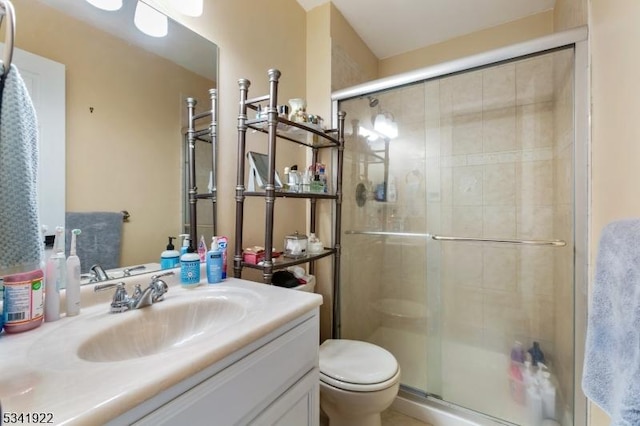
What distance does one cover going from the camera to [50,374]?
0.46 m

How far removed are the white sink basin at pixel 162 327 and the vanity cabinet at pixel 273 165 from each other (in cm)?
28

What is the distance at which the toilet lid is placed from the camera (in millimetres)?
1118

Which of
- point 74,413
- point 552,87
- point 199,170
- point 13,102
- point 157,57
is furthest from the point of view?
point 552,87

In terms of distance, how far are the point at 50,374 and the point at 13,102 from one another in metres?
0.53

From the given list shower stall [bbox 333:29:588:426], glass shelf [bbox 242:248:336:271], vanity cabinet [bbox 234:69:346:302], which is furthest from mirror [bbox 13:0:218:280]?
shower stall [bbox 333:29:588:426]

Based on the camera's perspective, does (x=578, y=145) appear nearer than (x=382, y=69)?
Yes

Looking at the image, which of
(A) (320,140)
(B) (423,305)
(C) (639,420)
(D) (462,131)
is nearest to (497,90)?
(D) (462,131)

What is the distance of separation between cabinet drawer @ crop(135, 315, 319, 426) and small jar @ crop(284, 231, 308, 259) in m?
0.58

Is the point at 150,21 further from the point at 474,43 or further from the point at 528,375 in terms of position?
the point at 528,375

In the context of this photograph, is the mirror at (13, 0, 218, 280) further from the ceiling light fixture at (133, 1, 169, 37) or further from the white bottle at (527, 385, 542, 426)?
the white bottle at (527, 385, 542, 426)

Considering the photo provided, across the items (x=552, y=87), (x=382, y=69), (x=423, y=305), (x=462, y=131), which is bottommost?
(x=423, y=305)

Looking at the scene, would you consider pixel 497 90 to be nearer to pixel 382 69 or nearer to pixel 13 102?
pixel 382 69

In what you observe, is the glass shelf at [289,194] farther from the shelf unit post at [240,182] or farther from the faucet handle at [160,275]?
the faucet handle at [160,275]

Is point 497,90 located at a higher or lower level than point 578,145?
higher
